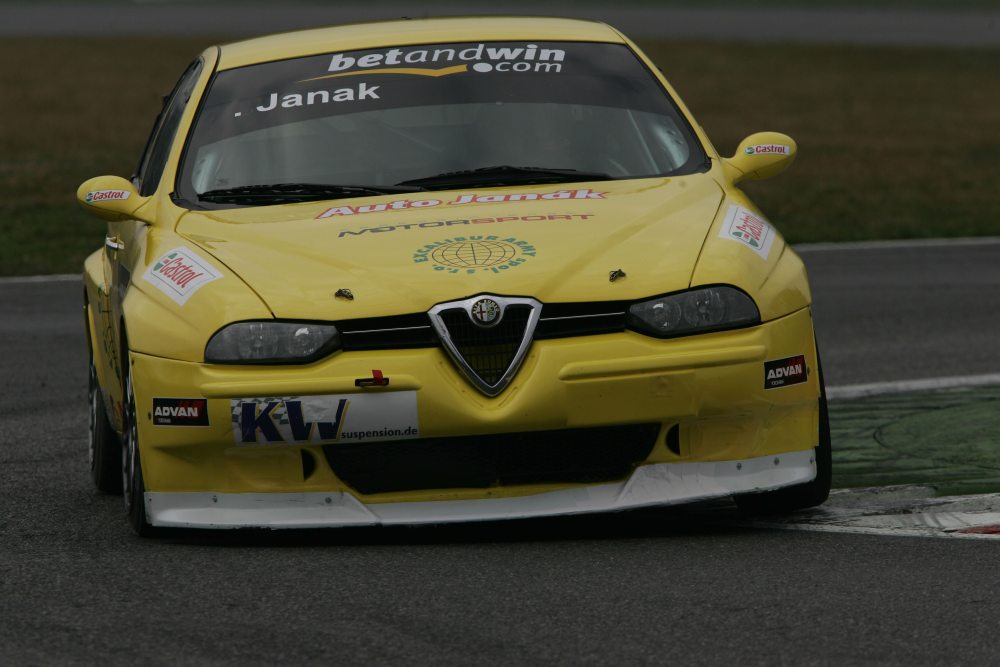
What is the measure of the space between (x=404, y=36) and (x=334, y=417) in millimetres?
2388

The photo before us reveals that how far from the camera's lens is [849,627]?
471 centimetres

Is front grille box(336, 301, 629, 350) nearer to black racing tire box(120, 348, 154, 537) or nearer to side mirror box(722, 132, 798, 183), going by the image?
black racing tire box(120, 348, 154, 537)

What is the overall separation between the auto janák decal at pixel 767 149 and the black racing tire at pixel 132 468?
230 centimetres

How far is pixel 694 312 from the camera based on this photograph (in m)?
5.78

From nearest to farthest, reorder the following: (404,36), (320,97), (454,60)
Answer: (320,97) → (454,60) → (404,36)

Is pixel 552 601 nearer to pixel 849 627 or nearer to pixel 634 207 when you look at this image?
pixel 849 627

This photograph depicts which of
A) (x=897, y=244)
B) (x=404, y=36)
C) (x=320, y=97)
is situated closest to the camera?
(x=320, y=97)

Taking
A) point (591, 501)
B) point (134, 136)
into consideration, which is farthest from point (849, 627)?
point (134, 136)

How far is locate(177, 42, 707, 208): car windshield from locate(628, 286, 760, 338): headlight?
3.69ft

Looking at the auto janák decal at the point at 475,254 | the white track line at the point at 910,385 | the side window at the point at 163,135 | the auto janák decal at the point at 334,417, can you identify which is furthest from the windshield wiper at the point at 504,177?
the white track line at the point at 910,385

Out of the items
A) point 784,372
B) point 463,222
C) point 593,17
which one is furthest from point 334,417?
point 593,17

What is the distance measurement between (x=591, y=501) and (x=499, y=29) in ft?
8.24

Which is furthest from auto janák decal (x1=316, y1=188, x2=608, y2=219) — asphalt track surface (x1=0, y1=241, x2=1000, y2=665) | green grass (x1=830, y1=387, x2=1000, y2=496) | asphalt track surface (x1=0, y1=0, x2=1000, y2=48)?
asphalt track surface (x1=0, y1=0, x2=1000, y2=48)

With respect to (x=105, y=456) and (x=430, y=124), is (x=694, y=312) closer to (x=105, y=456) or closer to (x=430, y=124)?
(x=430, y=124)
